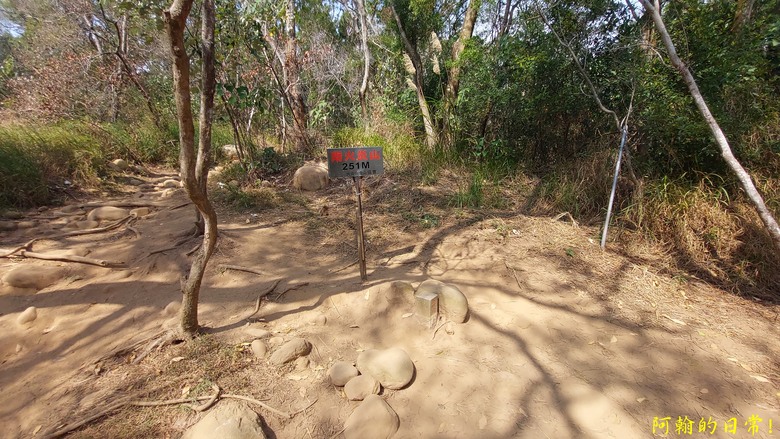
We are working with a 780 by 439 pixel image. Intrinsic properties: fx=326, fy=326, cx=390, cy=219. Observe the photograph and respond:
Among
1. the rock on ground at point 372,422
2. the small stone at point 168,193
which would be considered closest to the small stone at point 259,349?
the rock on ground at point 372,422

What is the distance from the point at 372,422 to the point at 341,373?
348 millimetres

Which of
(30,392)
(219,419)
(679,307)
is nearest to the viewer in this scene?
(219,419)

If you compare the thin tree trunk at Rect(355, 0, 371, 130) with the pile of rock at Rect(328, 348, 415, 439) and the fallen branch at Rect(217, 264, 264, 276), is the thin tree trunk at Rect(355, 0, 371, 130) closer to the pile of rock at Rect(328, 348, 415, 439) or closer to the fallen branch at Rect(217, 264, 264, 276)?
the fallen branch at Rect(217, 264, 264, 276)

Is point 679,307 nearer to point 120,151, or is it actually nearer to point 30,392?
point 30,392

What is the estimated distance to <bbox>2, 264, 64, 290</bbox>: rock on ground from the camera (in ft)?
8.12

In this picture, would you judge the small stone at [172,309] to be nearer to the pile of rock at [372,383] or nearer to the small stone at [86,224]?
the pile of rock at [372,383]

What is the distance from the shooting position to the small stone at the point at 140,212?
13.2ft

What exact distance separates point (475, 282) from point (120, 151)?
695 centimetres

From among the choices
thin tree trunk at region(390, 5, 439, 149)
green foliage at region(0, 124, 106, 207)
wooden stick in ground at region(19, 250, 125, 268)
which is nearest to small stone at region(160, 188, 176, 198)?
green foliage at region(0, 124, 106, 207)

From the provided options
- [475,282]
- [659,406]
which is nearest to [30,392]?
[475,282]

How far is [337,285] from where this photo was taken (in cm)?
279

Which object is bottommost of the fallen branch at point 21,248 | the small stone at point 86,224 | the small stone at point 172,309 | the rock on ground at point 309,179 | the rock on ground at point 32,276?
the small stone at point 172,309

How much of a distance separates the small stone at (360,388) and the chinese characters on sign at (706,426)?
146 centimetres

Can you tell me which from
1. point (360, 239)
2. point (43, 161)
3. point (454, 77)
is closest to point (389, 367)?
point (360, 239)
